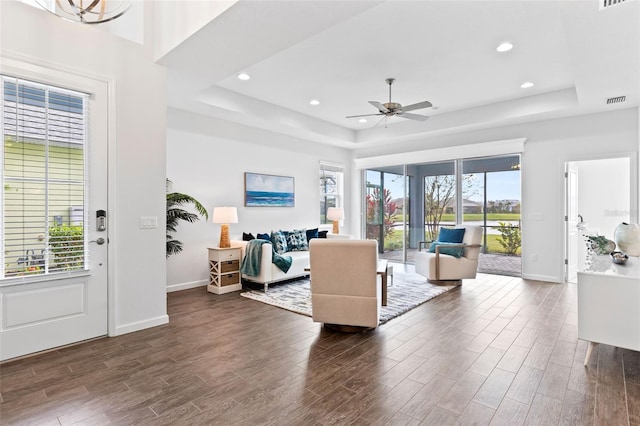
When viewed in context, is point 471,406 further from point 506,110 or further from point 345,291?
point 506,110

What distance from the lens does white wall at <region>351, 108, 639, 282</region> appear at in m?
4.95

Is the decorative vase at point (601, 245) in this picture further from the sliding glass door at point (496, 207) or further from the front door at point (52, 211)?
the front door at point (52, 211)

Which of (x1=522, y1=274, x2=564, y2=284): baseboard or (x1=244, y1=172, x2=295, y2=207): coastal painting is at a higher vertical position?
(x1=244, y1=172, x2=295, y2=207): coastal painting

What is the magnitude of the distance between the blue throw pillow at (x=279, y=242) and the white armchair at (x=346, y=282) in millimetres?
2317

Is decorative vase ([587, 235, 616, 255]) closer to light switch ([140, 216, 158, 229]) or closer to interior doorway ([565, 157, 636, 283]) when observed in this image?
interior doorway ([565, 157, 636, 283])

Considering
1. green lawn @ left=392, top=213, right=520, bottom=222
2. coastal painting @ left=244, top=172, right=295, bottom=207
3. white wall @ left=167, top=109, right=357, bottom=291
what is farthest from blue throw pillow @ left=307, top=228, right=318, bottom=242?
green lawn @ left=392, top=213, right=520, bottom=222

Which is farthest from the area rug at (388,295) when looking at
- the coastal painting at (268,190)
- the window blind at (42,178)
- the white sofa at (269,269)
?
the window blind at (42,178)

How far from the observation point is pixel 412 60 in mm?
4031

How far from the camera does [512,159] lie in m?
5.99

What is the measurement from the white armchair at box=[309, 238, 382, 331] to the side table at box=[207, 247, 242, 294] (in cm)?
204

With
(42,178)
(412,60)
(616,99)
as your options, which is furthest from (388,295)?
(616,99)

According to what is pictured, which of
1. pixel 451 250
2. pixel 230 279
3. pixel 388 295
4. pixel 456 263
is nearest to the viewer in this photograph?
pixel 388 295

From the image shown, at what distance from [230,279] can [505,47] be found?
4602 millimetres

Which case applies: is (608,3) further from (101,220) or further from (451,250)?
(101,220)
